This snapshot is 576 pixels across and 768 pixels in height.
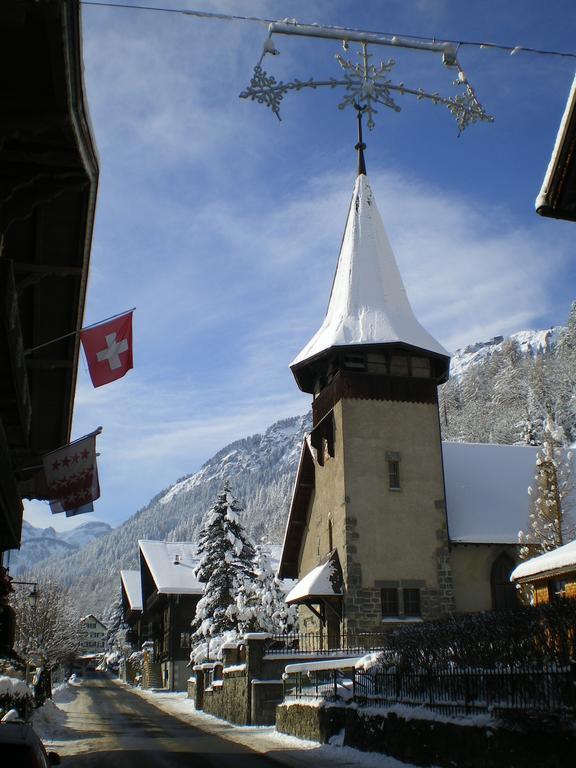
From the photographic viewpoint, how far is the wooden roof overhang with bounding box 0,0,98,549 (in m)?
7.46

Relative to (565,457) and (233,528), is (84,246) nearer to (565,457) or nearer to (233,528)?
(565,457)

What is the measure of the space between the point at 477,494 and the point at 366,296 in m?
9.18

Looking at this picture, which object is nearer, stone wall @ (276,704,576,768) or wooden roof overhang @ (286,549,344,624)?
stone wall @ (276,704,576,768)

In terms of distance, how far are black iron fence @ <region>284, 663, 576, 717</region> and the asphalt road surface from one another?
246 cm

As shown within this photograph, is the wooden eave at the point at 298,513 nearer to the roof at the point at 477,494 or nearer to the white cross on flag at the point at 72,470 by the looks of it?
the roof at the point at 477,494

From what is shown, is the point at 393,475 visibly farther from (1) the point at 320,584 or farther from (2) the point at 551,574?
(2) the point at 551,574

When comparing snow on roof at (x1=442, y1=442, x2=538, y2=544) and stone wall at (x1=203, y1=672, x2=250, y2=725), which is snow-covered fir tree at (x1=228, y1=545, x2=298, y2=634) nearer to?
stone wall at (x1=203, y1=672, x2=250, y2=725)

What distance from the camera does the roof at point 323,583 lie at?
1090 inches

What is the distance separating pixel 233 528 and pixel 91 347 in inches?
1171

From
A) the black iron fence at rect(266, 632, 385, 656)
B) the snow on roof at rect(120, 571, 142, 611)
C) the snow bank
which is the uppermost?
the snow on roof at rect(120, 571, 142, 611)

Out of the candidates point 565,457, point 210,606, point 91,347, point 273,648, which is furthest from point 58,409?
point 210,606

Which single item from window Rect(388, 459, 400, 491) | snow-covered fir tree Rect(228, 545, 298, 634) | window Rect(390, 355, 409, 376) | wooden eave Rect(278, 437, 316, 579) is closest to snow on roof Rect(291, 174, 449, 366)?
window Rect(390, 355, 409, 376)

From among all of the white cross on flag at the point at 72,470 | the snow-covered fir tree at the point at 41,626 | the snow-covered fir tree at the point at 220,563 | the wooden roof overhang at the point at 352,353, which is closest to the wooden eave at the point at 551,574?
the white cross on flag at the point at 72,470

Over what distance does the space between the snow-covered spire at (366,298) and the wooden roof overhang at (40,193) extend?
1728 centimetres
